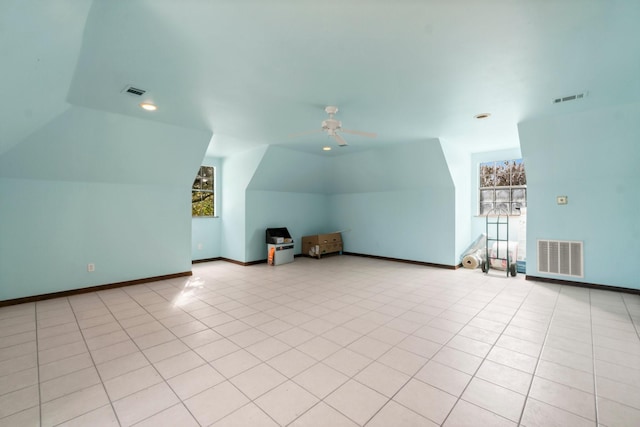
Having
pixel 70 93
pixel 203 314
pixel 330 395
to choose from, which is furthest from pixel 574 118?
pixel 70 93

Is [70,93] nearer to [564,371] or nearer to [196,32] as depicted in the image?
[196,32]

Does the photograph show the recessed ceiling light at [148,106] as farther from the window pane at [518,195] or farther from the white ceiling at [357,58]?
the window pane at [518,195]

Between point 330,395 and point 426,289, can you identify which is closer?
point 330,395

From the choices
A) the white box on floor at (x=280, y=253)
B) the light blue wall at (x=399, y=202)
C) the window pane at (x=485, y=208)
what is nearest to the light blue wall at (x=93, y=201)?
the white box on floor at (x=280, y=253)

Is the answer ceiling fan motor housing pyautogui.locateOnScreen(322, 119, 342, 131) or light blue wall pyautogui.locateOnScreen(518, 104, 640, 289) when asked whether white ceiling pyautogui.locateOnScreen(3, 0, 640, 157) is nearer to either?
ceiling fan motor housing pyautogui.locateOnScreen(322, 119, 342, 131)

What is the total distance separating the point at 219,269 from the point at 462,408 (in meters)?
5.39

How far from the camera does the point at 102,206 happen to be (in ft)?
15.4

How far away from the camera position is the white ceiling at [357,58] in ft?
6.37

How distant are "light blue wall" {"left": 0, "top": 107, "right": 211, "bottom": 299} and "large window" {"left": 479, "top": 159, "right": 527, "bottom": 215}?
627 cm

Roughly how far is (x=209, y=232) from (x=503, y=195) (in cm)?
713

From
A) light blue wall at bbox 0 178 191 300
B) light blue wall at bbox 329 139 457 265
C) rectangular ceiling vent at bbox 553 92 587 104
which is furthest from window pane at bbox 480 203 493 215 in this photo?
light blue wall at bbox 0 178 191 300

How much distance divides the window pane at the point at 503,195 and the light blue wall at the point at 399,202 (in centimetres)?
147

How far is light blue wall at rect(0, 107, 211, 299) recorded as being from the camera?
12.8 feet

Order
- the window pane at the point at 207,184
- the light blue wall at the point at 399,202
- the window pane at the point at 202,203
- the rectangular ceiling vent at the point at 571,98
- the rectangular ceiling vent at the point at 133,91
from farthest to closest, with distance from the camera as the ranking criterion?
the window pane at the point at 207,184
the window pane at the point at 202,203
the light blue wall at the point at 399,202
the rectangular ceiling vent at the point at 571,98
the rectangular ceiling vent at the point at 133,91
